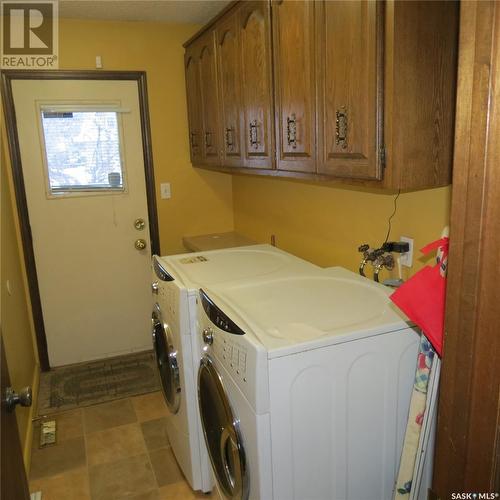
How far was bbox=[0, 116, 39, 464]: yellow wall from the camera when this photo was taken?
7.53 ft

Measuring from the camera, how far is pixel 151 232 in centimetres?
325

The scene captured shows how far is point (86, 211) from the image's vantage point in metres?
3.10

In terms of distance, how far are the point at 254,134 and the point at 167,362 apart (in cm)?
110

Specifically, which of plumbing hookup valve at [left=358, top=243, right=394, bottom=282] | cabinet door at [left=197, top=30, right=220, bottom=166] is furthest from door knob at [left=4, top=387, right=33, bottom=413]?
cabinet door at [left=197, top=30, right=220, bottom=166]

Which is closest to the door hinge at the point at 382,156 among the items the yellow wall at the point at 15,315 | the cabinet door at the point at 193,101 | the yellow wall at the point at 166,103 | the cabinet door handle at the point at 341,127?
the cabinet door handle at the point at 341,127

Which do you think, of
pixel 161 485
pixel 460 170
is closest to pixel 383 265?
Answer: pixel 460 170

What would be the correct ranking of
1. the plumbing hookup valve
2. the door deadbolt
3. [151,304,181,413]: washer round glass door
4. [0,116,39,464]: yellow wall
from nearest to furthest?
the plumbing hookup valve
[151,304,181,413]: washer round glass door
[0,116,39,464]: yellow wall
the door deadbolt

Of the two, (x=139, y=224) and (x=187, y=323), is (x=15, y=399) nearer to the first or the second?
(x=187, y=323)

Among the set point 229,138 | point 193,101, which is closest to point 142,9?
point 193,101

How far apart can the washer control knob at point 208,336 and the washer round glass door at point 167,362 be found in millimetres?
371

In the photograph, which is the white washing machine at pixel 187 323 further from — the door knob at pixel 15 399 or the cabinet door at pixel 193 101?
the cabinet door at pixel 193 101

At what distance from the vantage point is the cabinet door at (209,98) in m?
2.47

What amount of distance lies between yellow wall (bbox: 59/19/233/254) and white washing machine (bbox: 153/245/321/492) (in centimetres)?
110

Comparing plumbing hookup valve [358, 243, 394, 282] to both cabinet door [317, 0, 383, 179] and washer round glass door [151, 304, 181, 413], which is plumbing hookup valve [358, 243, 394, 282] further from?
washer round glass door [151, 304, 181, 413]
